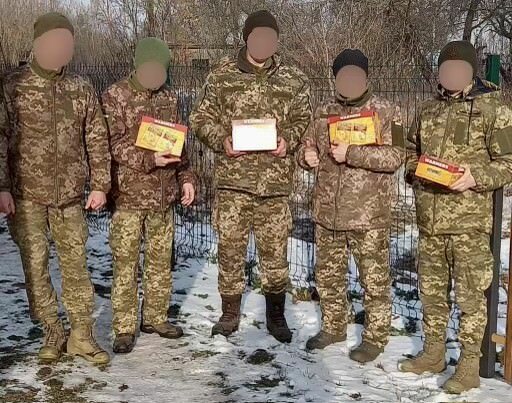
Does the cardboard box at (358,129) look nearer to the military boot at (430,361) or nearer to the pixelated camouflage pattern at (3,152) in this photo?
the military boot at (430,361)

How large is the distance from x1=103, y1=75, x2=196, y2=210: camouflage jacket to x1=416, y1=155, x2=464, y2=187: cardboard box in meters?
1.80

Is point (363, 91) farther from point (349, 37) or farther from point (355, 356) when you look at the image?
point (349, 37)

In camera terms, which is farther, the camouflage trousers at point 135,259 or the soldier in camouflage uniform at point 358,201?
the camouflage trousers at point 135,259

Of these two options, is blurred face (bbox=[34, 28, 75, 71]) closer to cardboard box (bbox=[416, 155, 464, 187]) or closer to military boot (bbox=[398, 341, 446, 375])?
cardboard box (bbox=[416, 155, 464, 187])

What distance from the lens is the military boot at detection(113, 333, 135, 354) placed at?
488cm

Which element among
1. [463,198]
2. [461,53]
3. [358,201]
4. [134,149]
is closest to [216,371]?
[358,201]

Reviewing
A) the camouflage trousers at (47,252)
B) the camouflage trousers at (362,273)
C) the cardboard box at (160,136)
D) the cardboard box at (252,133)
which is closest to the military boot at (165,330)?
the camouflage trousers at (47,252)

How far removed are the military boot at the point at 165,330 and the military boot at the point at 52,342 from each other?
0.71 m

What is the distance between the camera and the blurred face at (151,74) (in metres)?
4.66

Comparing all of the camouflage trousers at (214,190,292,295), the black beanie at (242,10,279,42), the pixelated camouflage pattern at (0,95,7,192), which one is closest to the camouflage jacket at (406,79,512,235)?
the camouflage trousers at (214,190,292,295)

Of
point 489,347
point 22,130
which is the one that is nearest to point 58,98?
point 22,130

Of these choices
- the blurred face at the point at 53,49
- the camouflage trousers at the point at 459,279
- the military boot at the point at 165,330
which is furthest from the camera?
the military boot at the point at 165,330

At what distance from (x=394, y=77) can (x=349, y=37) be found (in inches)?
161

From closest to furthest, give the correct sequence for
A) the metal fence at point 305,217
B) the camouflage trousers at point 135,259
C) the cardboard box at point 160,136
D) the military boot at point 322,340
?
the cardboard box at point 160,136 < the camouflage trousers at point 135,259 < the military boot at point 322,340 < the metal fence at point 305,217
